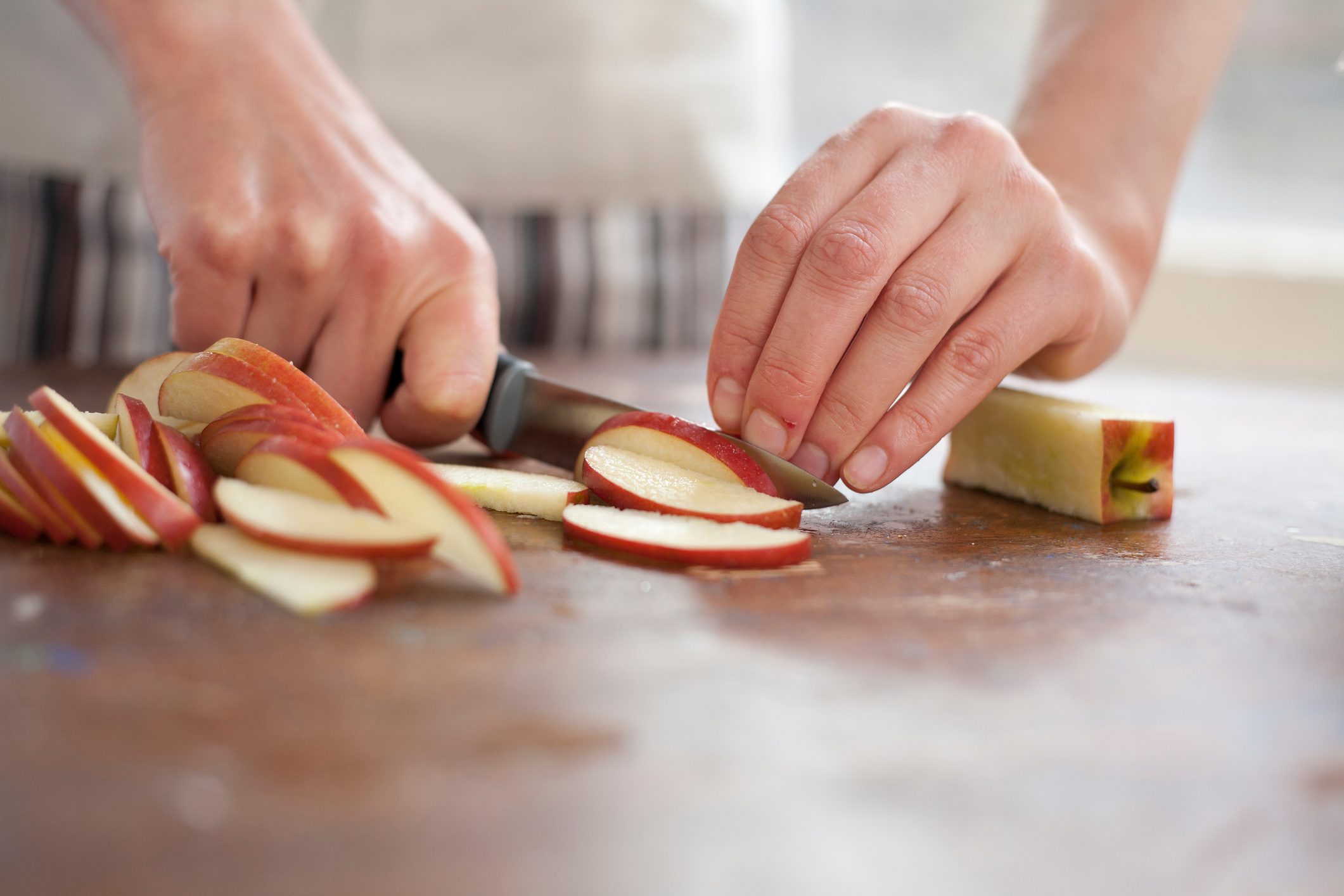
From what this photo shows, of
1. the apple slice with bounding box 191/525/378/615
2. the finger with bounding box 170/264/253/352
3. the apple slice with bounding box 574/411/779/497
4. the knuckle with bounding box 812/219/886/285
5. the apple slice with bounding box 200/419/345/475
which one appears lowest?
the apple slice with bounding box 574/411/779/497

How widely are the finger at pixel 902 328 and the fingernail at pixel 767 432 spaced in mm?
45

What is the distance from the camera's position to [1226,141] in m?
4.13

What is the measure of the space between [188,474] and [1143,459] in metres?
1.10

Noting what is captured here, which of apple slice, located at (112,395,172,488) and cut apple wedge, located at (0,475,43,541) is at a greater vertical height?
apple slice, located at (112,395,172,488)

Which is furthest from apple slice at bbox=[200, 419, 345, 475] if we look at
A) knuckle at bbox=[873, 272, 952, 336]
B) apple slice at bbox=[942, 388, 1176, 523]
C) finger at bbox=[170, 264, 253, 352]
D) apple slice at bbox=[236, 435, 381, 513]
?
apple slice at bbox=[942, 388, 1176, 523]

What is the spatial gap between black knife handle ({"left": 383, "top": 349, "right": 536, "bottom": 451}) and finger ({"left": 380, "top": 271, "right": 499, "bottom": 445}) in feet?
0.07

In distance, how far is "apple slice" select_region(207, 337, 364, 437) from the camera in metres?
1.16

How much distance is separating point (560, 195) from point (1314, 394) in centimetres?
214

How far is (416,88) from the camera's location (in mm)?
2697

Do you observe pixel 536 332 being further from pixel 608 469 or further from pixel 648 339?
pixel 608 469

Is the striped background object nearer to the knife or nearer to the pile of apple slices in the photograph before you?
the knife

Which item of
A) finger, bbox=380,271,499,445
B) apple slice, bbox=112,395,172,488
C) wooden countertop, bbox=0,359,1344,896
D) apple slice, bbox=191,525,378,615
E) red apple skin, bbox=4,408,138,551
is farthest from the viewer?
Result: finger, bbox=380,271,499,445

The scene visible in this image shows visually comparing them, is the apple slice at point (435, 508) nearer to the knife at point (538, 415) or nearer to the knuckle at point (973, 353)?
the knife at point (538, 415)

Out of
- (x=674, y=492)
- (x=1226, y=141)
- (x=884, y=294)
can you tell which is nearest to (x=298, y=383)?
(x=674, y=492)
